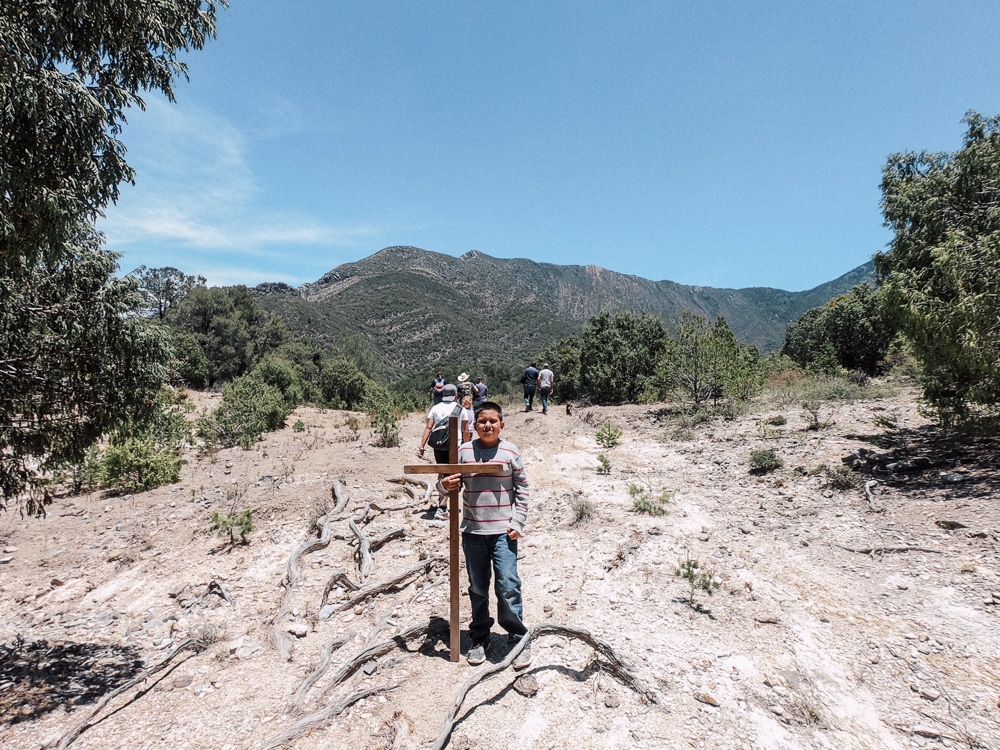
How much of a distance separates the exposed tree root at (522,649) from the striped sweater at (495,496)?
859 mm

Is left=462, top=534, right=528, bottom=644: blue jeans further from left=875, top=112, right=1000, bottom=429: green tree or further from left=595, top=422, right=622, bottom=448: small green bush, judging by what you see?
left=595, top=422, right=622, bottom=448: small green bush

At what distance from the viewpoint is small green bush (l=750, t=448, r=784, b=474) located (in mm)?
8125

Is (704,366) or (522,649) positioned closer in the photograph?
(522,649)

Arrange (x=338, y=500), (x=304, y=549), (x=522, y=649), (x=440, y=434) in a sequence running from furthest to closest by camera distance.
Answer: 1. (x=338, y=500)
2. (x=440, y=434)
3. (x=304, y=549)
4. (x=522, y=649)

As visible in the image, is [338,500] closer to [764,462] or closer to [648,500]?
[648,500]

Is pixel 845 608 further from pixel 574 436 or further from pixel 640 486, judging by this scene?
pixel 574 436

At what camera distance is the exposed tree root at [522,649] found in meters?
2.82

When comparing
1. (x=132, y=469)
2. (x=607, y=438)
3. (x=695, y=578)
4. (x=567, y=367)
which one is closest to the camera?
(x=695, y=578)

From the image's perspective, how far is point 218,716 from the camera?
3195 millimetres

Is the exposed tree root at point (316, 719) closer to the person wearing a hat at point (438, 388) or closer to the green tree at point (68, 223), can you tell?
the green tree at point (68, 223)

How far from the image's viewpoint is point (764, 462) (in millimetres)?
8141

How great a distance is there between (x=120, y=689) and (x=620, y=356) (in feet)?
69.5

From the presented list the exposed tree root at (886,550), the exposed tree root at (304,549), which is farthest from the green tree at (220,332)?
the exposed tree root at (886,550)

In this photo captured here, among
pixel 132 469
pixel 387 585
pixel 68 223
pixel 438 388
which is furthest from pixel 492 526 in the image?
pixel 132 469
